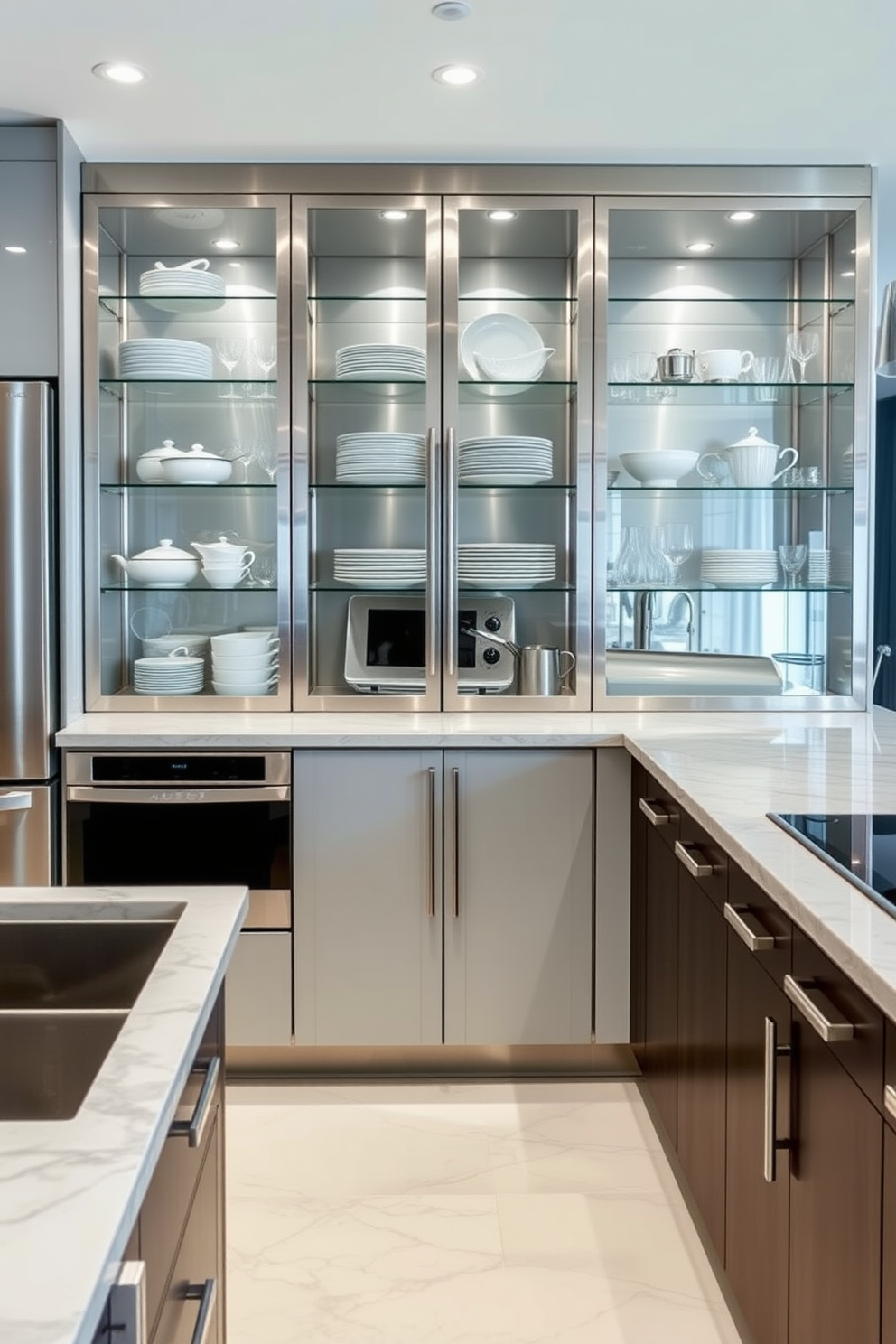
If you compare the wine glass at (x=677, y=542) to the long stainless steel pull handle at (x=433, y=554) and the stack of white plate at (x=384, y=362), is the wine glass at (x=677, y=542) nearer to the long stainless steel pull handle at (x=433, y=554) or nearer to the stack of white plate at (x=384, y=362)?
the long stainless steel pull handle at (x=433, y=554)

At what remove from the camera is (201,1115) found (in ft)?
3.79

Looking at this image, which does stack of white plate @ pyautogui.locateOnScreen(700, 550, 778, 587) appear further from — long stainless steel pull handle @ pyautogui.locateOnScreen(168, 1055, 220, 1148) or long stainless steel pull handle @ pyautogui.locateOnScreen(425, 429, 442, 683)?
long stainless steel pull handle @ pyautogui.locateOnScreen(168, 1055, 220, 1148)

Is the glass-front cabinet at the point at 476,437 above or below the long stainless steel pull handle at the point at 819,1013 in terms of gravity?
above

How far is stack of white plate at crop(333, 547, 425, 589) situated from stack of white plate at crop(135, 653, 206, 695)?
535 mm

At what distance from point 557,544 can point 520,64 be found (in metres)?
1.30

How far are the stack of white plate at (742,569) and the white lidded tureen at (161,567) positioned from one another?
1521 mm

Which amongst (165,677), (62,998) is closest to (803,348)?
(165,677)

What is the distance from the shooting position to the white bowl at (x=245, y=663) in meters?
3.26

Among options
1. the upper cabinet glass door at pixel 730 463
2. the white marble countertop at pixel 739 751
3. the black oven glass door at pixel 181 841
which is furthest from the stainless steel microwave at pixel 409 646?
the black oven glass door at pixel 181 841

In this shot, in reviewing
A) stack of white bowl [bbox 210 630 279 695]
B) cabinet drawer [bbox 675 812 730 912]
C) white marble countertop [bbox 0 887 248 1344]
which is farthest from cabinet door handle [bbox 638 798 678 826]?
white marble countertop [bbox 0 887 248 1344]

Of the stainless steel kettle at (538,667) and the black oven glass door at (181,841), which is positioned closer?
the black oven glass door at (181,841)

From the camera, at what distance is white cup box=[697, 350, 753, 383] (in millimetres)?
3262

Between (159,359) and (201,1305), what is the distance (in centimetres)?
263

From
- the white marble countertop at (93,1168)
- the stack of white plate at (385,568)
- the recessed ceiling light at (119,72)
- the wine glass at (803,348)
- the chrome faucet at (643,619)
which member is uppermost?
the recessed ceiling light at (119,72)
